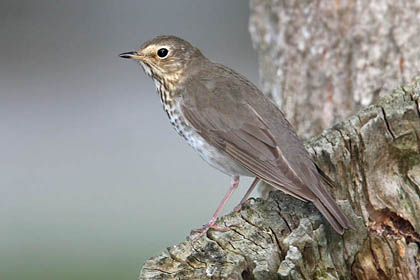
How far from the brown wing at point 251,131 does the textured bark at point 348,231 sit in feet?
0.39

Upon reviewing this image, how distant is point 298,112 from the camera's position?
6.38 meters

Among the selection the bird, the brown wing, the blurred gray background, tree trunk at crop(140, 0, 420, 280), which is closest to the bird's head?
the bird

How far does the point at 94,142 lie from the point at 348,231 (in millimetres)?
6351

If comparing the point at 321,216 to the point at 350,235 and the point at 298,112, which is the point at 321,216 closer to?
the point at 350,235

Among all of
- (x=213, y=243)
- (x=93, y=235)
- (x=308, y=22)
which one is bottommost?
(x=213, y=243)

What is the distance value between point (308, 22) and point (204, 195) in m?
3.21

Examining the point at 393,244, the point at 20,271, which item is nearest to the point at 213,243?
the point at 393,244

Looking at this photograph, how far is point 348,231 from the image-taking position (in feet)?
12.7

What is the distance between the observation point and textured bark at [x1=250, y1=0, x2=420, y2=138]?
5.96 m

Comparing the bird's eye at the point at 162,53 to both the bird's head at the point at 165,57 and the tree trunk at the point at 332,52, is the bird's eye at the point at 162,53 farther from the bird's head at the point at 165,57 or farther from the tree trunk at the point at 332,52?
the tree trunk at the point at 332,52

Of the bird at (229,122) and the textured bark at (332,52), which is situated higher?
the textured bark at (332,52)

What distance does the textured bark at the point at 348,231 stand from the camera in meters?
3.53

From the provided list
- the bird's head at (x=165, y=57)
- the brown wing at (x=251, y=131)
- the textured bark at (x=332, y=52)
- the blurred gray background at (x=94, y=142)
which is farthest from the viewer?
the blurred gray background at (x=94, y=142)

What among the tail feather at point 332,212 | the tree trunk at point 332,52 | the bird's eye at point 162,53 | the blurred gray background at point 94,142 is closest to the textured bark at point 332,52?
the tree trunk at point 332,52
